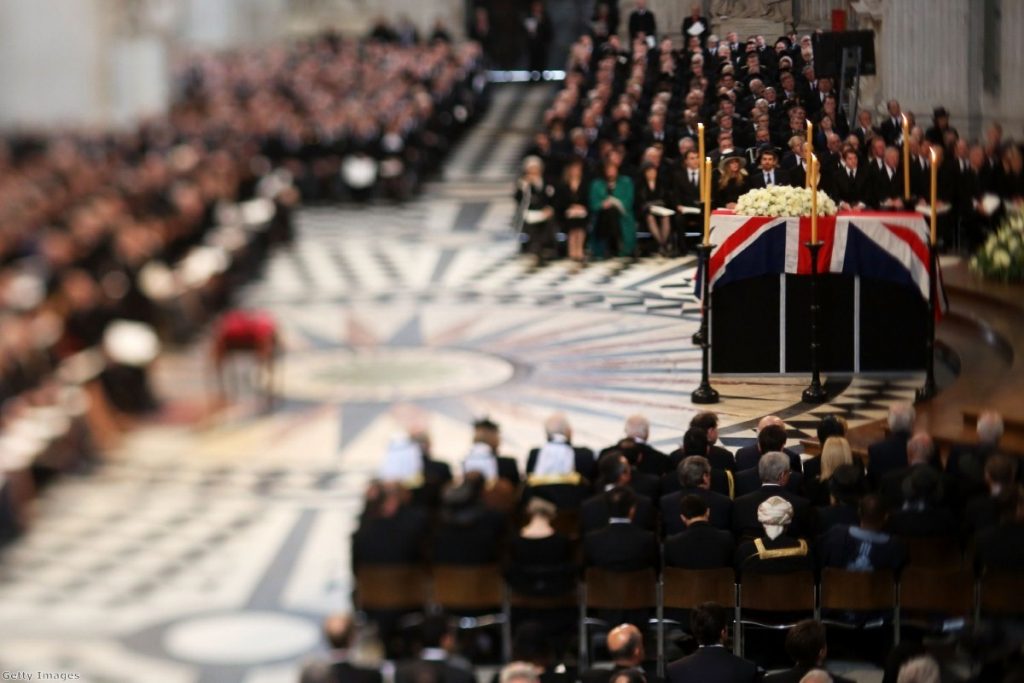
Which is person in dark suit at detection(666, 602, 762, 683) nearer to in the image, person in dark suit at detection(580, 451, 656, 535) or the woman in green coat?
person in dark suit at detection(580, 451, 656, 535)

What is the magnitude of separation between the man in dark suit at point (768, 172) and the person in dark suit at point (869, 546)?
259cm

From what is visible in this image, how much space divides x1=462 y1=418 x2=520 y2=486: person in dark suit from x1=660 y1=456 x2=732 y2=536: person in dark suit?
104cm

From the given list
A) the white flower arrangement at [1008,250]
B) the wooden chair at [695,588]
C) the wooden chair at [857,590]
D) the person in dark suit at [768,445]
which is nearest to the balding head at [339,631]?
the wooden chair at [695,588]

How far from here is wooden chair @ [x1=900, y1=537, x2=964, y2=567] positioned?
8.38m

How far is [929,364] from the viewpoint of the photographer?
1046 centimetres

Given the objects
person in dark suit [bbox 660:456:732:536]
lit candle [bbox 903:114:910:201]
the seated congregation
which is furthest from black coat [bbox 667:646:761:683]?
lit candle [bbox 903:114:910:201]

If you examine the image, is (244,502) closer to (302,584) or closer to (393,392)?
(302,584)

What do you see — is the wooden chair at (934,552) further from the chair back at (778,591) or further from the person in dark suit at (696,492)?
the person in dark suit at (696,492)

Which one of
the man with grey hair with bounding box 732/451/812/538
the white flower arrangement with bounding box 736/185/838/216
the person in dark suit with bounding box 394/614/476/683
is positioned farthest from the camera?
the white flower arrangement with bounding box 736/185/838/216

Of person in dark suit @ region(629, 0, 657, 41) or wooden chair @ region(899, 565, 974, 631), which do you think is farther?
person in dark suit @ region(629, 0, 657, 41)

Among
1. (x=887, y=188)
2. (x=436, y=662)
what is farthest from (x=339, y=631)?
(x=887, y=188)

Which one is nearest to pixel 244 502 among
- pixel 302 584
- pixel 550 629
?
pixel 302 584

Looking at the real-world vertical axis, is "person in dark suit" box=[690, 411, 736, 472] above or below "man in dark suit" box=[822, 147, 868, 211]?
below

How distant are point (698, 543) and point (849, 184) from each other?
301 centimetres
